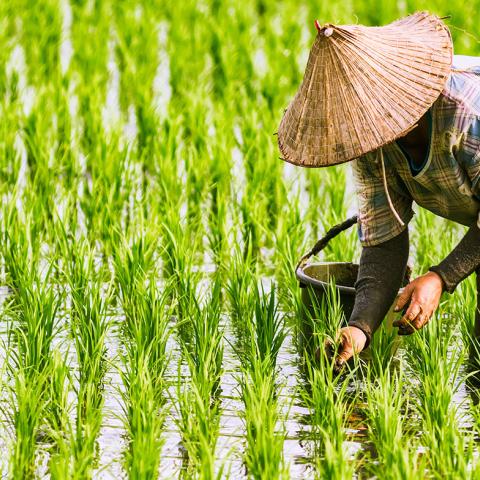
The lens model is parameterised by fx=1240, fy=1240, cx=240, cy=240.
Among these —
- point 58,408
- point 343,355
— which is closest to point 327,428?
point 343,355

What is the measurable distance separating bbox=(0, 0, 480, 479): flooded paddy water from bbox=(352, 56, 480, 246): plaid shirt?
1.18 ft

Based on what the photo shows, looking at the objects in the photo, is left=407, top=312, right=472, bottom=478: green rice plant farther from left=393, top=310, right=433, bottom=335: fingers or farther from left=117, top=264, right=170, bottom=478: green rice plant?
left=117, top=264, right=170, bottom=478: green rice plant

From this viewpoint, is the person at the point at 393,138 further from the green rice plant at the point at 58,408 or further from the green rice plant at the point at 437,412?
the green rice plant at the point at 58,408

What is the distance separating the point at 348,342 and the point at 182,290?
3.62 feet

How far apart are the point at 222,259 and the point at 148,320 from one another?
1023 mm

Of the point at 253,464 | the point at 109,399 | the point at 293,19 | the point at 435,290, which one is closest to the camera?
the point at 253,464

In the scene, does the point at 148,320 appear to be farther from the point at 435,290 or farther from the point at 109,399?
the point at 435,290

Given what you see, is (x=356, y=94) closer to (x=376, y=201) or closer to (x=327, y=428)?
(x=376, y=201)

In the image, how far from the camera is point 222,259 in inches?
187

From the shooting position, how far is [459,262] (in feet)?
10.6

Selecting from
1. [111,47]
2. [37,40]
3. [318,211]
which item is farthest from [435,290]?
[111,47]

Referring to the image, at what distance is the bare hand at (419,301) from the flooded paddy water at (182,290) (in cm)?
19

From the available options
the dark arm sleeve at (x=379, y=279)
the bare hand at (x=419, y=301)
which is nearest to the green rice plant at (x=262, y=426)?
the dark arm sleeve at (x=379, y=279)

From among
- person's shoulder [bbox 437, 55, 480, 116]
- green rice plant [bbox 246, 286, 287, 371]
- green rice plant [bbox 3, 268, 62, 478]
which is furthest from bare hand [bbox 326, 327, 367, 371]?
green rice plant [bbox 3, 268, 62, 478]
